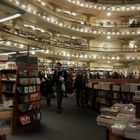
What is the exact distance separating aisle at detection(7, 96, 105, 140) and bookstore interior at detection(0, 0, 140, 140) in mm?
380

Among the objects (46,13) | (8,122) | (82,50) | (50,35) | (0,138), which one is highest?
(46,13)

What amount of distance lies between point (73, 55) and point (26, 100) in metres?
16.4

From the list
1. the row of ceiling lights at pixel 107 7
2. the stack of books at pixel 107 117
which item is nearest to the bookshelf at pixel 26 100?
the stack of books at pixel 107 117

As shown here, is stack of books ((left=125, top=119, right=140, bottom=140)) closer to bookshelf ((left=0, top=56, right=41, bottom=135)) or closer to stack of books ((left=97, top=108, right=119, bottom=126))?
stack of books ((left=97, top=108, right=119, bottom=126))

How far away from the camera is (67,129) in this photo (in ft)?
17.4

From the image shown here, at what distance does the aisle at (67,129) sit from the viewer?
4.69 meters

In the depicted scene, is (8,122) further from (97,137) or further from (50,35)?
(50,35)

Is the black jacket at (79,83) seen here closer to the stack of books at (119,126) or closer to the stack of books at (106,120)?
the stack of books at (106,120)

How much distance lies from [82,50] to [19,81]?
17529mm

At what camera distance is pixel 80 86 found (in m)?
8.68

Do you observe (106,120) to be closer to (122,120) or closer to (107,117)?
(107,117)

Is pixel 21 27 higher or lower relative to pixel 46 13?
lower

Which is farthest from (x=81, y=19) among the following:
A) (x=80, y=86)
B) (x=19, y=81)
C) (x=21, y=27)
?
(x=19, y=81)

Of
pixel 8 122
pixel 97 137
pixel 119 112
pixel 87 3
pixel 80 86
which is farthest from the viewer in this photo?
pixel 87 3
